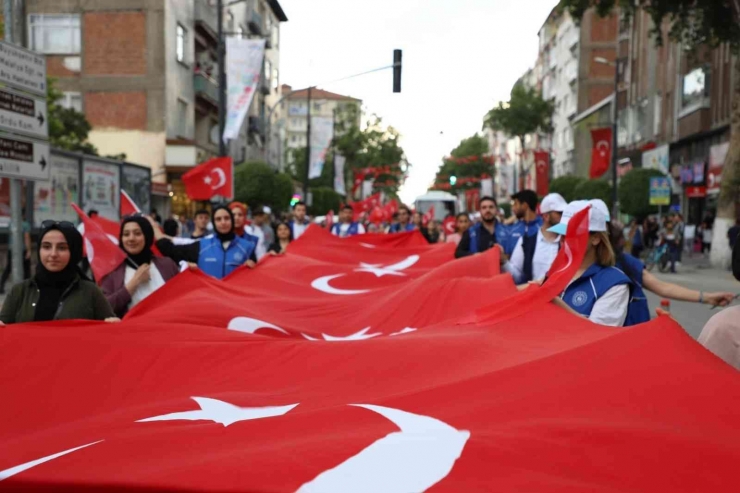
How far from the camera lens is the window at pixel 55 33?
4234cm

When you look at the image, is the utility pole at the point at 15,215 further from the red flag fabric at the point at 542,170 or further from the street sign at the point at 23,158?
the red flag fabric at the point at 542,170

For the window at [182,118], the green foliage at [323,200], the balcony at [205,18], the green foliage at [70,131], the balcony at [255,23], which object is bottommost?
the green foliage at [323,200]

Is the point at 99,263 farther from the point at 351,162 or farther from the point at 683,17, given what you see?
the point at 351,162

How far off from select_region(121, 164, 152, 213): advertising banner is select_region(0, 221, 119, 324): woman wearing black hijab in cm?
1689

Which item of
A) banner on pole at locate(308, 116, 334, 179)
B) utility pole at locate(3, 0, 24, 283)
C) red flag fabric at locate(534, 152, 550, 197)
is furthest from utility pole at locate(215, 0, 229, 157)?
red flag fabric at locate(534, 152, 550, 197)

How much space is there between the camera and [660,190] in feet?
118

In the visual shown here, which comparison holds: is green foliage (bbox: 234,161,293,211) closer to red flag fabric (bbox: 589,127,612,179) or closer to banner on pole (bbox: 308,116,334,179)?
banner on pole (bbox: 308,116,334,179)

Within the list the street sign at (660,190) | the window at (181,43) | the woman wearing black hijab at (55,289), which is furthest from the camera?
the window at (181,43)

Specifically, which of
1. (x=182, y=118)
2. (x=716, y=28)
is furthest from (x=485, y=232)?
(x=182, y=118)

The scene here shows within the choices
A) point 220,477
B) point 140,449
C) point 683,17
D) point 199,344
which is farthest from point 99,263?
point 683,17

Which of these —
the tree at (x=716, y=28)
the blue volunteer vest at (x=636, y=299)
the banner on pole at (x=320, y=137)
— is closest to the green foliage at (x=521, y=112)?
the banner on pole at (x=320, y=137)

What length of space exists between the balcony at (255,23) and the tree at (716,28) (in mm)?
37964

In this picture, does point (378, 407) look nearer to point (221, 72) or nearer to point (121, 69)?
point (221, 72)

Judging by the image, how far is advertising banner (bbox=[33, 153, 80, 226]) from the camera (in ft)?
61.6
